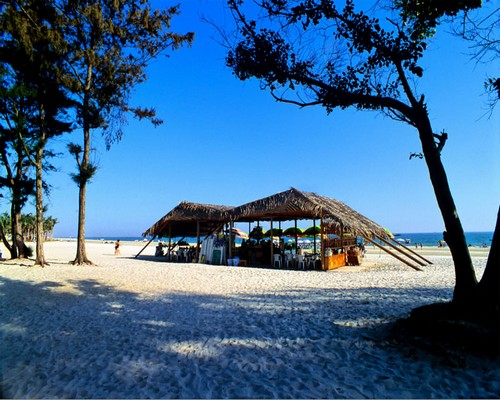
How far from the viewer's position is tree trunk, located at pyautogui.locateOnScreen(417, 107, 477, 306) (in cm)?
420

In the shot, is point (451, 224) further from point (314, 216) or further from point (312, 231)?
point (312, 231)

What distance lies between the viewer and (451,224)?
4.29m

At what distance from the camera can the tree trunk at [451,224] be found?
165 inches

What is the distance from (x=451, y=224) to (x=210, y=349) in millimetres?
3828

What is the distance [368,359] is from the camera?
12.3ft

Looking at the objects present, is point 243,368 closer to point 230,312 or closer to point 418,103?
point 230,312

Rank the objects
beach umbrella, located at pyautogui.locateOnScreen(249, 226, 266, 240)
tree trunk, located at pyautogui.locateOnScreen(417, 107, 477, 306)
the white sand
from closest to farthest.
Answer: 1. the white sand
2. tree trunk, located at pyautogui.locateOnScreen(417, 107, 477, 306)
3. beach umbrella, located at pyautogui.locateOnScreen(249, 226, 266, 240)

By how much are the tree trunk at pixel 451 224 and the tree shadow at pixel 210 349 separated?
3.78ft

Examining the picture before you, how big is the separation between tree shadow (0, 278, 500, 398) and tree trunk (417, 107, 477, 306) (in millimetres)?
1153

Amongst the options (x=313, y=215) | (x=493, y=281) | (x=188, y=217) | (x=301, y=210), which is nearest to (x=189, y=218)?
(x=188, y=217)

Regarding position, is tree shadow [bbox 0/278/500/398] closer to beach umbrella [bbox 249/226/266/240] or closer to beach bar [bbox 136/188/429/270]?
beach bar [bbox 136/188/429/270]

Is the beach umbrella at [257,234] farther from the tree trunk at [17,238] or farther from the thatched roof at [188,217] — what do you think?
the tree trunk at [17,238]

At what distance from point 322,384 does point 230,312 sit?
10.5 ft

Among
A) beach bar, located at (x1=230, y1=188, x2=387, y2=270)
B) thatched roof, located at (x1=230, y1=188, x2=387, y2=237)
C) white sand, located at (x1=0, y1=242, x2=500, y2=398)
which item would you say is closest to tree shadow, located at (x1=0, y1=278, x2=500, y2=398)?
white sand, located at (x1=0, y1=242, x2=500, y2=398)
